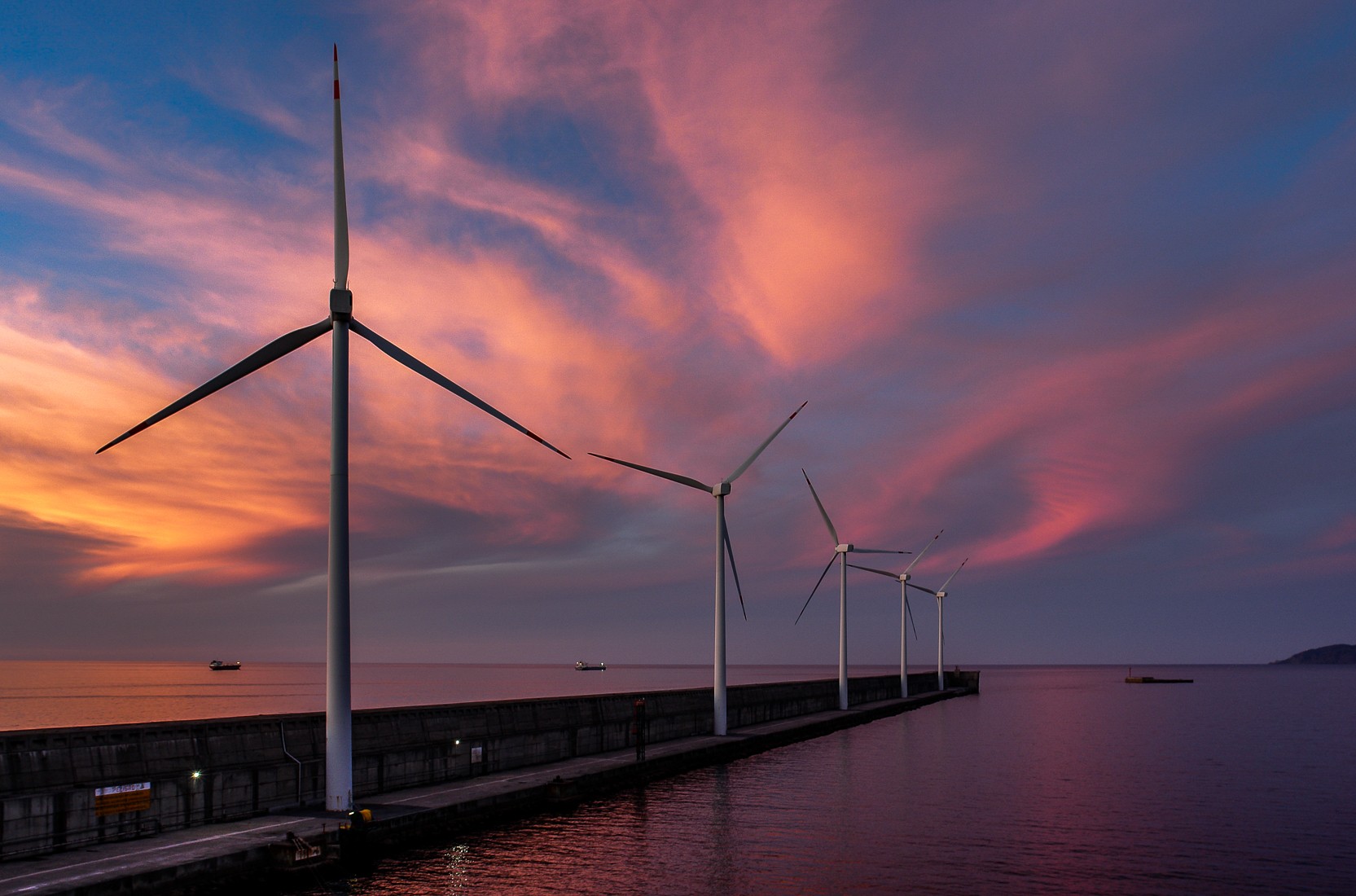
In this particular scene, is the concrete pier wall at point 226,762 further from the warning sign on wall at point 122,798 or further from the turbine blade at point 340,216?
the turbine blade at point 340,216

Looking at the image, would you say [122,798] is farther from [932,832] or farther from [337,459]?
[932,832]

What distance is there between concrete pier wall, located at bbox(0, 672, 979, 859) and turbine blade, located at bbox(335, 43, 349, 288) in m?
19.1

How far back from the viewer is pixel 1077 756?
96.2 meters

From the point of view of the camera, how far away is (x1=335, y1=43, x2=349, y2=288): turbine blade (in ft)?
144

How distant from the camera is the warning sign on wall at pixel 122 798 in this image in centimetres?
3484

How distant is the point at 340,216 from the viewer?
1766 inches

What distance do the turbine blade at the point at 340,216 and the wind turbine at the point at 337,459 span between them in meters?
0.04

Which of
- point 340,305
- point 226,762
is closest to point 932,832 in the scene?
point 226,762

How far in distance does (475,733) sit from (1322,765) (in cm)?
7719

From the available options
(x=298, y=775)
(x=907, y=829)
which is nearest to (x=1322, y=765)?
(x=907, y=829)

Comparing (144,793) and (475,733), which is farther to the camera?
(475,733)

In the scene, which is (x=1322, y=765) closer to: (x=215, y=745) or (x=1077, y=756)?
(x=1077, y=756)

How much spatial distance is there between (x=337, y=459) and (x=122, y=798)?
1411 centimetres

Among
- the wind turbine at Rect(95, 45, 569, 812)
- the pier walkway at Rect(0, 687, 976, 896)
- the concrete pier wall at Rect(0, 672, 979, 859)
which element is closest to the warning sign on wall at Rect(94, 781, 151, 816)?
the concrete pier wall at Rect(0, 672, 979, 859)
